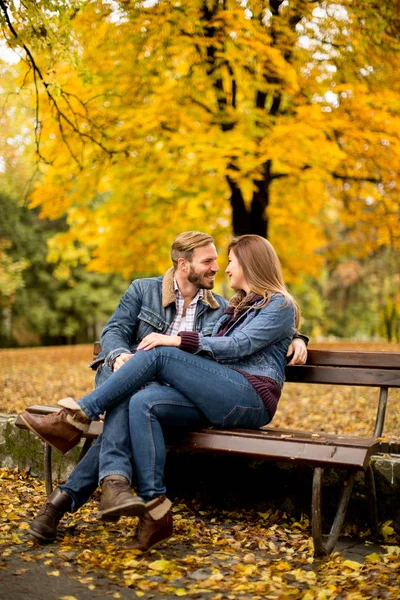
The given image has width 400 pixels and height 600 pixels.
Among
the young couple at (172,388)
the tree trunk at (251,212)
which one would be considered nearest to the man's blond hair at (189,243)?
the young couple at (172,388)

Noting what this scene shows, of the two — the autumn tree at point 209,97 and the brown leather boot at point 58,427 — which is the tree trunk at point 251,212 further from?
the brown leather boot at point 58,427

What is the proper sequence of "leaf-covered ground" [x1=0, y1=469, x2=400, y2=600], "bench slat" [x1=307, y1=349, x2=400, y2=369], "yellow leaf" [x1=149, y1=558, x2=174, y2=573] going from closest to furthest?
"leaf-covered ground" [x1=0, y1=469, x2=400, y2=600]
"yellow leaf" [x1=149, y1=558, x2=174, y2=573]
"bench slat" [x1=307, y1=349, x2=400, y2=369]

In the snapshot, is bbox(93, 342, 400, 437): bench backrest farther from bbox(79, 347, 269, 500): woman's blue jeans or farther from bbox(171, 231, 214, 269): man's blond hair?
bbox(171, 231, 214, 269): man's blond hair

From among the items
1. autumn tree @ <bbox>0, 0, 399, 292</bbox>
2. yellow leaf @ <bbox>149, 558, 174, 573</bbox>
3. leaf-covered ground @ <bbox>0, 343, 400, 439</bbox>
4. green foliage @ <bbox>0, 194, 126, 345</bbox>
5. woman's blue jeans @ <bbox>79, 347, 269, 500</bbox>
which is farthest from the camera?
green foliage @ <bbox>0, 194, 126, 345</bbox>

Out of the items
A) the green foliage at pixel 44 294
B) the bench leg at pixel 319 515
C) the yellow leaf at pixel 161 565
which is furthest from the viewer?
the green foliage at pixel 44 294

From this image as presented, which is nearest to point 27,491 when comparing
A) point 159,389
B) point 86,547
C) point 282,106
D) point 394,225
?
point 86,547

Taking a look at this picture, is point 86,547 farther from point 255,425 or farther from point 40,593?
point 255,425

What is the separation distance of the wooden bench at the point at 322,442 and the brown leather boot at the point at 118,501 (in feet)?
1.46

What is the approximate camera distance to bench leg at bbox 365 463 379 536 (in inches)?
136

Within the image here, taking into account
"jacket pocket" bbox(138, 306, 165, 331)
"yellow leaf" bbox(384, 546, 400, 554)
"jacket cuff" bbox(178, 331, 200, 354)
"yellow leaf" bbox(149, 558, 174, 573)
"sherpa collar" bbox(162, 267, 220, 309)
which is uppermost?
"sherpa collar" bbox(162, 267, 220, 309)

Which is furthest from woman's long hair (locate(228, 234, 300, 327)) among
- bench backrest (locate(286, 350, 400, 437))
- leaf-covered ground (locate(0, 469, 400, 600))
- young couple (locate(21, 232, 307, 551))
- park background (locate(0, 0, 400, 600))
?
leaf-covered ground (locate(0, 469, 400, 600))

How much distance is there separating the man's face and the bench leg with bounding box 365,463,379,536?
4.32 feet

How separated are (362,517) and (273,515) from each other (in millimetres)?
472

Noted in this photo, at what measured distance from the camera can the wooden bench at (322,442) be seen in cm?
312
